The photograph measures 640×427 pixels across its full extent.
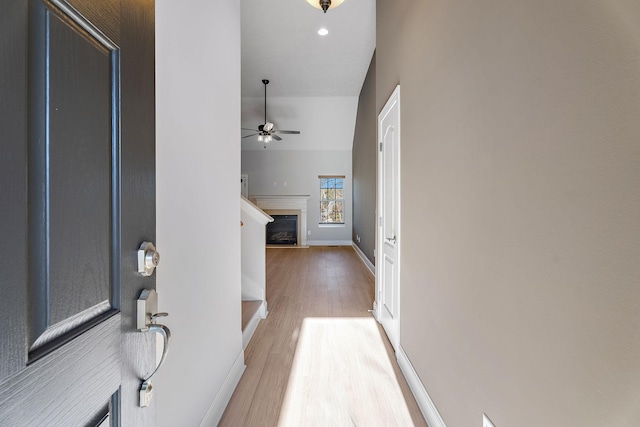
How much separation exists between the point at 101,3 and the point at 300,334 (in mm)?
2566

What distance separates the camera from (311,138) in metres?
8.30

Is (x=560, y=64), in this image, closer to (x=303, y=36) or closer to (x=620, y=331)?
(x=620, y=331)

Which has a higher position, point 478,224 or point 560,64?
point 560,64

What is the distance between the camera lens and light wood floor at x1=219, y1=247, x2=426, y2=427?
168cm

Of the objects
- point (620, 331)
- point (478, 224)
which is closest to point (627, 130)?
point (620, 331)

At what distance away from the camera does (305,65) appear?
551 centimetres

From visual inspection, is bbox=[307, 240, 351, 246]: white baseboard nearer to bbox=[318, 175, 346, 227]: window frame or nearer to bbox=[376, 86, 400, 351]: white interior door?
bbox=[318, 175, 346, 227]: window frame

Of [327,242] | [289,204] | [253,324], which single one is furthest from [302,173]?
[253,324]

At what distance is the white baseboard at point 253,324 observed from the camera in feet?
7.88

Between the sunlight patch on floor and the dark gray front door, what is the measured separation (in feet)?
4.16

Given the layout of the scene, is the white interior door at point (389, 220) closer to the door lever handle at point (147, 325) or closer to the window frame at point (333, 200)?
the door lever handle at point (147, 325)

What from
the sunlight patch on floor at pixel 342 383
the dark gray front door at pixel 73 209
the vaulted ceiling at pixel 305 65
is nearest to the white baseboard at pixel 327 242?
the vaulted ceiling at pixel 305 65

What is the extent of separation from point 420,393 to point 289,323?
1458 millimetres

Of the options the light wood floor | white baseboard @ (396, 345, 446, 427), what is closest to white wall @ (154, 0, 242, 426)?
the light wood floor
